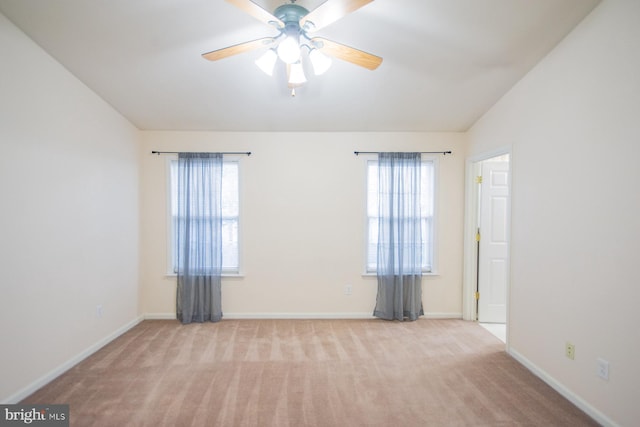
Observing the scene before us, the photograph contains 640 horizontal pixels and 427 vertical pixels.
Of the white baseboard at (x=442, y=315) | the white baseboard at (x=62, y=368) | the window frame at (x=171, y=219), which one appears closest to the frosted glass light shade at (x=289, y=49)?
the window frame at (x=171, y=219)

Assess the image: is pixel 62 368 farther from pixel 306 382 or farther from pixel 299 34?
pixel 299 34

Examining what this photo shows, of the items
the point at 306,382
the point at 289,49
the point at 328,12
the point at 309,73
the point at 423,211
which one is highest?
the point at 309,73

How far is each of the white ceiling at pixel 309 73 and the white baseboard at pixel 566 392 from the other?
2574 millimetres

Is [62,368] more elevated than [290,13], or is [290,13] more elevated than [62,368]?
[290,13]

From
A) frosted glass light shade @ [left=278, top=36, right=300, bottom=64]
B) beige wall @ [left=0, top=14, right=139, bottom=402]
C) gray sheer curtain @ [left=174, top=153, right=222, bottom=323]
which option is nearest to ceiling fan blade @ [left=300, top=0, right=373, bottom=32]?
frosted glass light shade @ [left=278, top=36, right=300, bottom=64]

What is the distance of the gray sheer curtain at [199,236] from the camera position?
3984 millimetres

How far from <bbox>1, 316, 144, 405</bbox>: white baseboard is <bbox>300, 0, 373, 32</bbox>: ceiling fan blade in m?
3.19

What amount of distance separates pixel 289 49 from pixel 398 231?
8.90 ft

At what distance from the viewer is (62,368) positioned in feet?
9.09

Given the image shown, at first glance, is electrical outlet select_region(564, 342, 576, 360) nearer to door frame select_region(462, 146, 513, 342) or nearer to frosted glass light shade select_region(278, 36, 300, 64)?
door frame select_region(462, 146, 513, 342)

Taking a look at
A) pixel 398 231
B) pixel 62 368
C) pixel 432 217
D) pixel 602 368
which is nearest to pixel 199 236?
pixel 62 368

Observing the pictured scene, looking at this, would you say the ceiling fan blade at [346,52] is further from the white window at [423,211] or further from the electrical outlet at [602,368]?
the electrical outlet at [602,368]

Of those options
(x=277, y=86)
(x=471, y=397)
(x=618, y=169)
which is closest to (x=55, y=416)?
(x=471, y=397)

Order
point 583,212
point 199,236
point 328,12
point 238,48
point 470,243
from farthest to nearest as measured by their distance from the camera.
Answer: point 470,243, point 199,236, point 583,212, point 238,48, point 328,12
